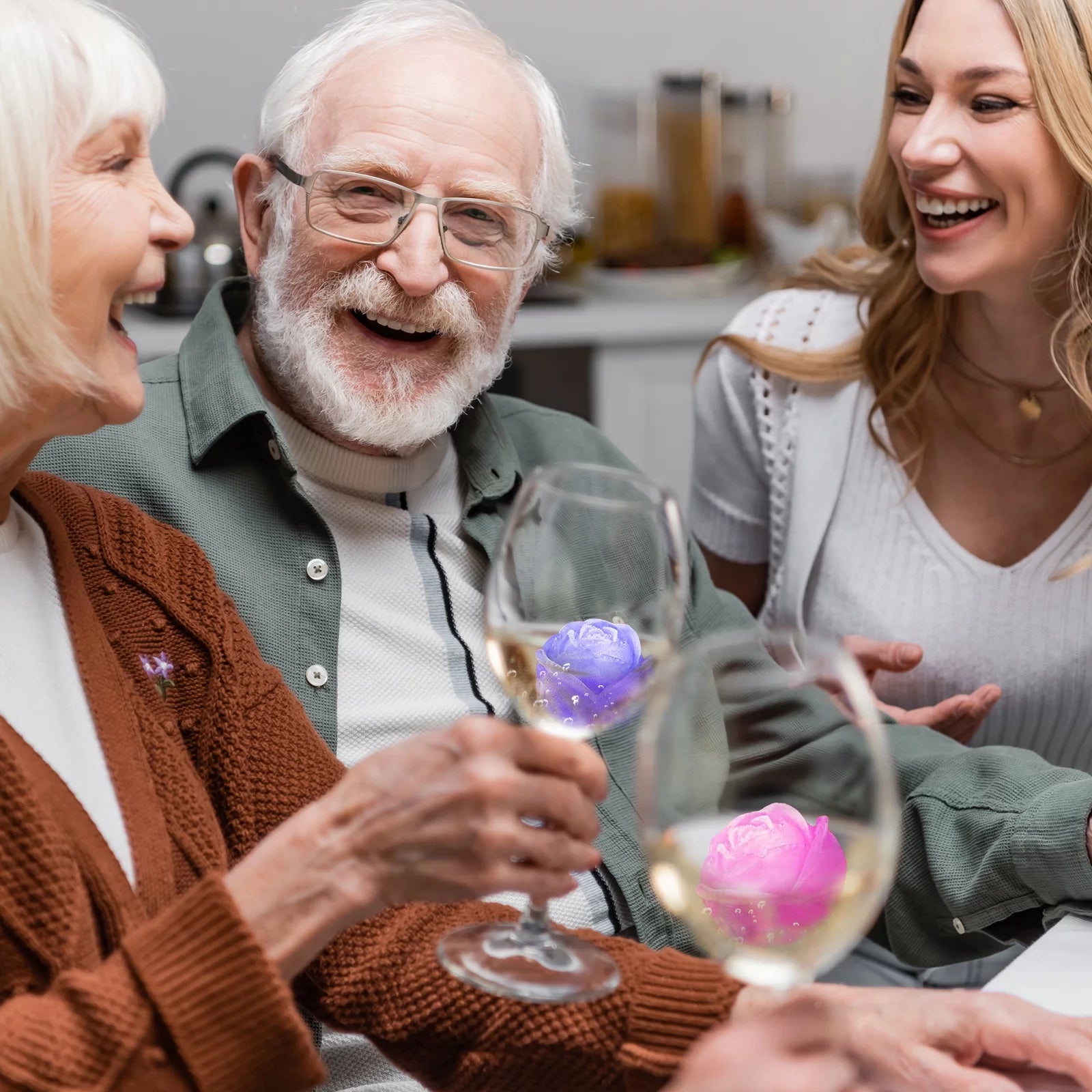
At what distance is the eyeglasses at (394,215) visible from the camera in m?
1.35

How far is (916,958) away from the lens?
1.29 m

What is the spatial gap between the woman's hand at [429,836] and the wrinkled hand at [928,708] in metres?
0.81

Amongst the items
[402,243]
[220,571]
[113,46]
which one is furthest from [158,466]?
[113,46]

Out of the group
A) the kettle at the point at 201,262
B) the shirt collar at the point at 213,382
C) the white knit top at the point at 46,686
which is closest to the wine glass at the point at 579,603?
the white knit top at the point at 46,686

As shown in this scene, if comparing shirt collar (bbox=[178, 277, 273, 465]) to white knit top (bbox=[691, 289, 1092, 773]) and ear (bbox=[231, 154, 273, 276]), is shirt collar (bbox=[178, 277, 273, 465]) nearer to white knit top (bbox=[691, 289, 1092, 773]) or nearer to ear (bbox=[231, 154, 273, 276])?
ear (bbox=[231, 154, 273, 276])

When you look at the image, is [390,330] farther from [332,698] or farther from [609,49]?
[609,49]

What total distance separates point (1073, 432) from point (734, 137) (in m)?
1.95

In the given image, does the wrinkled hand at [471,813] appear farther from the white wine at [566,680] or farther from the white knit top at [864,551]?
the white knit top at [864,551]

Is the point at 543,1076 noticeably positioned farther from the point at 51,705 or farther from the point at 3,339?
the point at 3,339

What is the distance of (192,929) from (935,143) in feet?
4.08

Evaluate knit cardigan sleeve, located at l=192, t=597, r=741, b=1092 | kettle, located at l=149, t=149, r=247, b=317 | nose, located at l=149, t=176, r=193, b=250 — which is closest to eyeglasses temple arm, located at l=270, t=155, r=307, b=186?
nose, located at l=149, t=176, r=193, b=250

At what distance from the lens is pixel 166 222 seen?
1003 millimetres

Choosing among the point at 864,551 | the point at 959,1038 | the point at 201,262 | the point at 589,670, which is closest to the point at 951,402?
the point at 864,551

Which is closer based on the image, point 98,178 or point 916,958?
point 98,178
